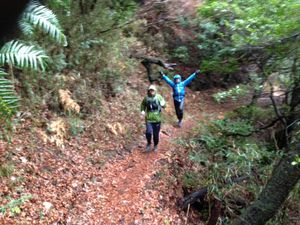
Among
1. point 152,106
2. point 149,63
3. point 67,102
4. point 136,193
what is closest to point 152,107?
point 152,106

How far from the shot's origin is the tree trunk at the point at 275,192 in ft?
19.6

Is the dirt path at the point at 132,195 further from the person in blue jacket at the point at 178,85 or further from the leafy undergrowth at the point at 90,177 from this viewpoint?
the person in blue jacket at the point at 178,85

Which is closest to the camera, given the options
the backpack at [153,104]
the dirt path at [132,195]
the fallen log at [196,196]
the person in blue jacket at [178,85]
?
the dirt path at [132,195]

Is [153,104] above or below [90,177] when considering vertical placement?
above

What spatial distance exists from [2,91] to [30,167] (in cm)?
233

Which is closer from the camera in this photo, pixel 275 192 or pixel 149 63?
pixel 275 192

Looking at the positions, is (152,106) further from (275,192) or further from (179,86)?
(275,192)

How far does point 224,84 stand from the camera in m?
18.5

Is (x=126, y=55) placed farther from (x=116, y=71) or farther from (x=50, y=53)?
(x=50, y=53)

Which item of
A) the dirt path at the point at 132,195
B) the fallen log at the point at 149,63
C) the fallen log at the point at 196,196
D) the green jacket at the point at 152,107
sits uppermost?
the fallen log at the point at 149,63

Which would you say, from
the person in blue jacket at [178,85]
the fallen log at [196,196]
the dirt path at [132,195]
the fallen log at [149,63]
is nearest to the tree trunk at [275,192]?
the fallen log at [196,196]

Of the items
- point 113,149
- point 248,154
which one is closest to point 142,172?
point 113,149

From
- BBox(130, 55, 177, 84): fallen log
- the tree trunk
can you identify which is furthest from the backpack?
BBox(130, 55, 177, 84): fallen log

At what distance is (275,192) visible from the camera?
6254mm
